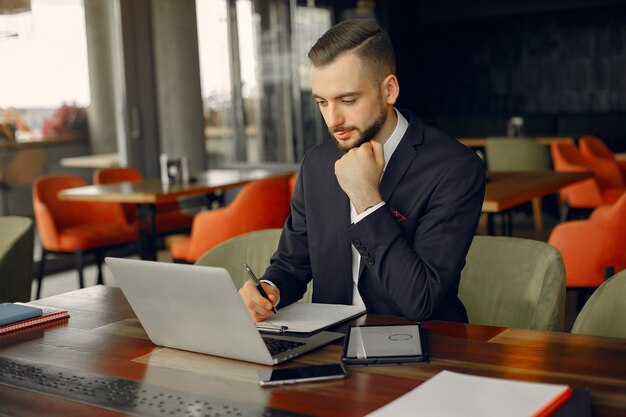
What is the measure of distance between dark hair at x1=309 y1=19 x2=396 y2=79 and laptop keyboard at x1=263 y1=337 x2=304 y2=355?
27.5 inches

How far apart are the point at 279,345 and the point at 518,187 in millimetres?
3041

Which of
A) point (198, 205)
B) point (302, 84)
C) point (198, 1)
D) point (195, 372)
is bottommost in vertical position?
point (198, 205)

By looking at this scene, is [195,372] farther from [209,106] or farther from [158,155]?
[209,106]

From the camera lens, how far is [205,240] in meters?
4.95

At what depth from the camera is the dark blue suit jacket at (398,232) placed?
1873mm

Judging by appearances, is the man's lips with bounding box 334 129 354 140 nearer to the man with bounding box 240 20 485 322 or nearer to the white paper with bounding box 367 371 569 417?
the man with bounding box 240 20 485 322

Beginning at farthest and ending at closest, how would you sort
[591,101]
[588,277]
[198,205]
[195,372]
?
1. [591,101]
2. [198,205]
3. [588,277]
4. [195,372]

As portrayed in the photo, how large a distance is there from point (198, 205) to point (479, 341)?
23.4 feet

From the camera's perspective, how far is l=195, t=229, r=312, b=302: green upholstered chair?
8.45 ft

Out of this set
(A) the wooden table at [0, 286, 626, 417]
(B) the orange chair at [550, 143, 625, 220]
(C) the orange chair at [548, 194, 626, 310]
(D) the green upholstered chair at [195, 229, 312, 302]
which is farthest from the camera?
(B) the orange chair at [550, 143, 625, 220]

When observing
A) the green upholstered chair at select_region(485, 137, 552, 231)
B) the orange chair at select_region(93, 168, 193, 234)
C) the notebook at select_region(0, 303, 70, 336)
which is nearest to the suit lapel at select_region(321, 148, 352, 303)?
the notebook at select_region(0, 303, 70, 336)

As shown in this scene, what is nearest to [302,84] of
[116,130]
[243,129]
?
[243,129]

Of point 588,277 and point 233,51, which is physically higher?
point 233,51

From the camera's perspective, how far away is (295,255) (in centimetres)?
226
